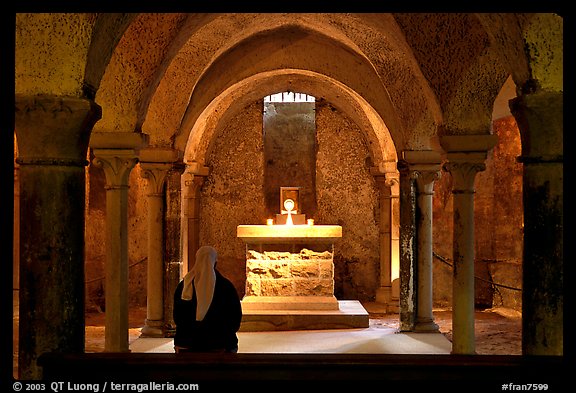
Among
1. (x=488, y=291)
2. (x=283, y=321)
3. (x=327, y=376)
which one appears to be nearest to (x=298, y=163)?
(x=488, y=291)

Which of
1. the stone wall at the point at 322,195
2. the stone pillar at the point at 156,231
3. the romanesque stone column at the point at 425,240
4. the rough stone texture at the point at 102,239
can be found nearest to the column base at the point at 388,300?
the stone wall at the point at 322,195

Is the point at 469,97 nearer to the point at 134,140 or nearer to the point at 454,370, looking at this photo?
the point at 134,140

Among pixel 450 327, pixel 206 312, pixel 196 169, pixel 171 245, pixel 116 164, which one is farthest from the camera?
pixel 196 169

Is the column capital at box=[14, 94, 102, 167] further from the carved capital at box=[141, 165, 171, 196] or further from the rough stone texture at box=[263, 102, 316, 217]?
the rough stone texture at box=[263, 102, 316, 217]

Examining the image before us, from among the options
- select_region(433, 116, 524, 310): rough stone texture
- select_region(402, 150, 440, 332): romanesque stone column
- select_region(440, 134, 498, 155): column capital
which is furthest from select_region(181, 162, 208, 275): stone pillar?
select_region(440, 134, 498, 155): column capital

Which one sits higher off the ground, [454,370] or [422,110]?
[422,110]

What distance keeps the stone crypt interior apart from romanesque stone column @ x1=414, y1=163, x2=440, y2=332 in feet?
0.09

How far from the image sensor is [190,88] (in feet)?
31.0

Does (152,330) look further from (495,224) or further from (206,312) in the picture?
(495,224)

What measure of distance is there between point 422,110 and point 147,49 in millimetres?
3993

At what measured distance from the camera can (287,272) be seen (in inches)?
A: 420

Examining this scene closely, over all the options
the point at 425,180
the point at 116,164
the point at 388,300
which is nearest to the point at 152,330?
the point at 116,164

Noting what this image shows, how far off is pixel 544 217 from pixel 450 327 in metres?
6.95

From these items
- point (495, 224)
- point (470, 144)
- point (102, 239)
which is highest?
point (470, 144)
